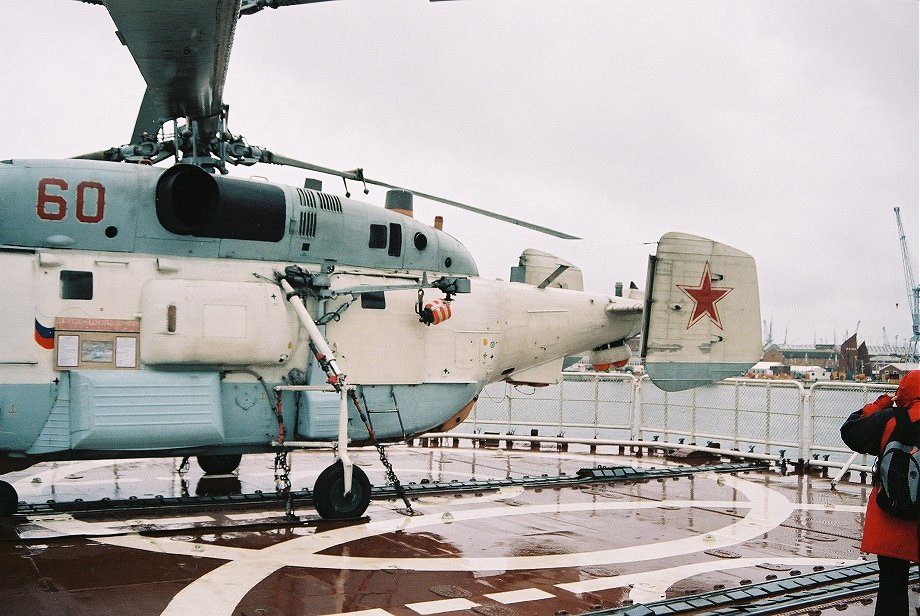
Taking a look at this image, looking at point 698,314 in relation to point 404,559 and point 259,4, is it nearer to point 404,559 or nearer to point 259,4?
point 404,559

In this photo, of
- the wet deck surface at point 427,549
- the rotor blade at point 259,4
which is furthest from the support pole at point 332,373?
the rotor blade at point 259,4

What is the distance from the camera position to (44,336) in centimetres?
807

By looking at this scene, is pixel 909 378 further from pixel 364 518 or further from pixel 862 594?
pixel 364 518

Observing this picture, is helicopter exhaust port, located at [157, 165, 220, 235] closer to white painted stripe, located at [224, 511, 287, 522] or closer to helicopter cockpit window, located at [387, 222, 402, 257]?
helicopter cockpit window, located at [387, 222, 402, 257]

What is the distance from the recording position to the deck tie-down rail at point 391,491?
9.16 m

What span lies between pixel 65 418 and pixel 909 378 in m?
7.54

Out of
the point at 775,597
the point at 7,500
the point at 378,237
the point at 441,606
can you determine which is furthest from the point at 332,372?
the point at 775,597

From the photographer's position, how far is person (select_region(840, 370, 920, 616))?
5086 mm

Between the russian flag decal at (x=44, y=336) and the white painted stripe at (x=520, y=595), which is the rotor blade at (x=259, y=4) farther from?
the white painted stripe at (x=520, y=595)

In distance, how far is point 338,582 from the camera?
21.3ft

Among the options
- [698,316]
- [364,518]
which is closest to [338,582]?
[364,518]

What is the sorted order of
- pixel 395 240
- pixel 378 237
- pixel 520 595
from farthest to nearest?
pixel 395 240 → pixel 378 237 → pixel 520 595

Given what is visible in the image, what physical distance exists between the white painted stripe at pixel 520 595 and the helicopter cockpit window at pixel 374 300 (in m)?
4.51

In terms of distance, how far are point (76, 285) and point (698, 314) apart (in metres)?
8.10
